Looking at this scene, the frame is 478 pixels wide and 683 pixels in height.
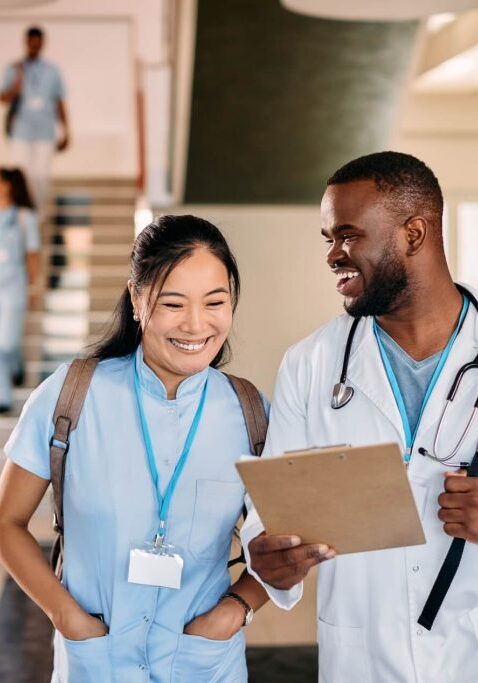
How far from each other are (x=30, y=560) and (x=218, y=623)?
1.31 ft

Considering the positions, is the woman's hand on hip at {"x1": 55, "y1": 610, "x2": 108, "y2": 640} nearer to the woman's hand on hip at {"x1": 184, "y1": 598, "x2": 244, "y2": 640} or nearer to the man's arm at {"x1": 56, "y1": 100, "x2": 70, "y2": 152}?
the woman's hand on hip at {"x1": 184, "y1": 598, "x2": 244, "y2": 640}

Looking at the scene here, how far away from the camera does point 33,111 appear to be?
8984mm

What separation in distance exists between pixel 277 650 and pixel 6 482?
245 centimetres

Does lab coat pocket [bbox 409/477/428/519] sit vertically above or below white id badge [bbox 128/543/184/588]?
above

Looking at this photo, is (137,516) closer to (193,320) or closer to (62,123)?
(193,320)

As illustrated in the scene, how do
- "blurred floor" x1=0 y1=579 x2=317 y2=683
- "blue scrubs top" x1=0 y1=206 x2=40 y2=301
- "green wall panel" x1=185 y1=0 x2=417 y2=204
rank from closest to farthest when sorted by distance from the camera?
"blurred floor" x1=0 y1=579 x2=317 y2=683 → "green wall panel" x1=185 y1=0 x2=417 y2=204 → "blue scrubs top" x1=0 y1=206 x2=40 y2=301

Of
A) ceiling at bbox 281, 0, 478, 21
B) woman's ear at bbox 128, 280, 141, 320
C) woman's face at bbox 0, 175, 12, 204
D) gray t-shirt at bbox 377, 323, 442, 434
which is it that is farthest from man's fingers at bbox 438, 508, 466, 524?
woman's face at bbox 0, 175, 12, 204

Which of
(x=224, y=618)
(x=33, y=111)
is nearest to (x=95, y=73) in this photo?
(x=33, y=111)

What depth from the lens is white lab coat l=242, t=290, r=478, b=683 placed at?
6.22 ft

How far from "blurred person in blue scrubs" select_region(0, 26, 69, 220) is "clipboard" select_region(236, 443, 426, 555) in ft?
25.5

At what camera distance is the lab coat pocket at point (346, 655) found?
6.43ft

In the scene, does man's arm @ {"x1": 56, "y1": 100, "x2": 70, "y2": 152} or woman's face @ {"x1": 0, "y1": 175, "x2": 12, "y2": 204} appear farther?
man's arm @ {"x1": 56, "y1": 100, "x2": 70, "y2": 152}

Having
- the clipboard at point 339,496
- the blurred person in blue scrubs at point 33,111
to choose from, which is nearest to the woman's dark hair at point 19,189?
the blurred person in blue scrubs at point 33,111

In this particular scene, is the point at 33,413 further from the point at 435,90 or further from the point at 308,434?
the point at 435,90
